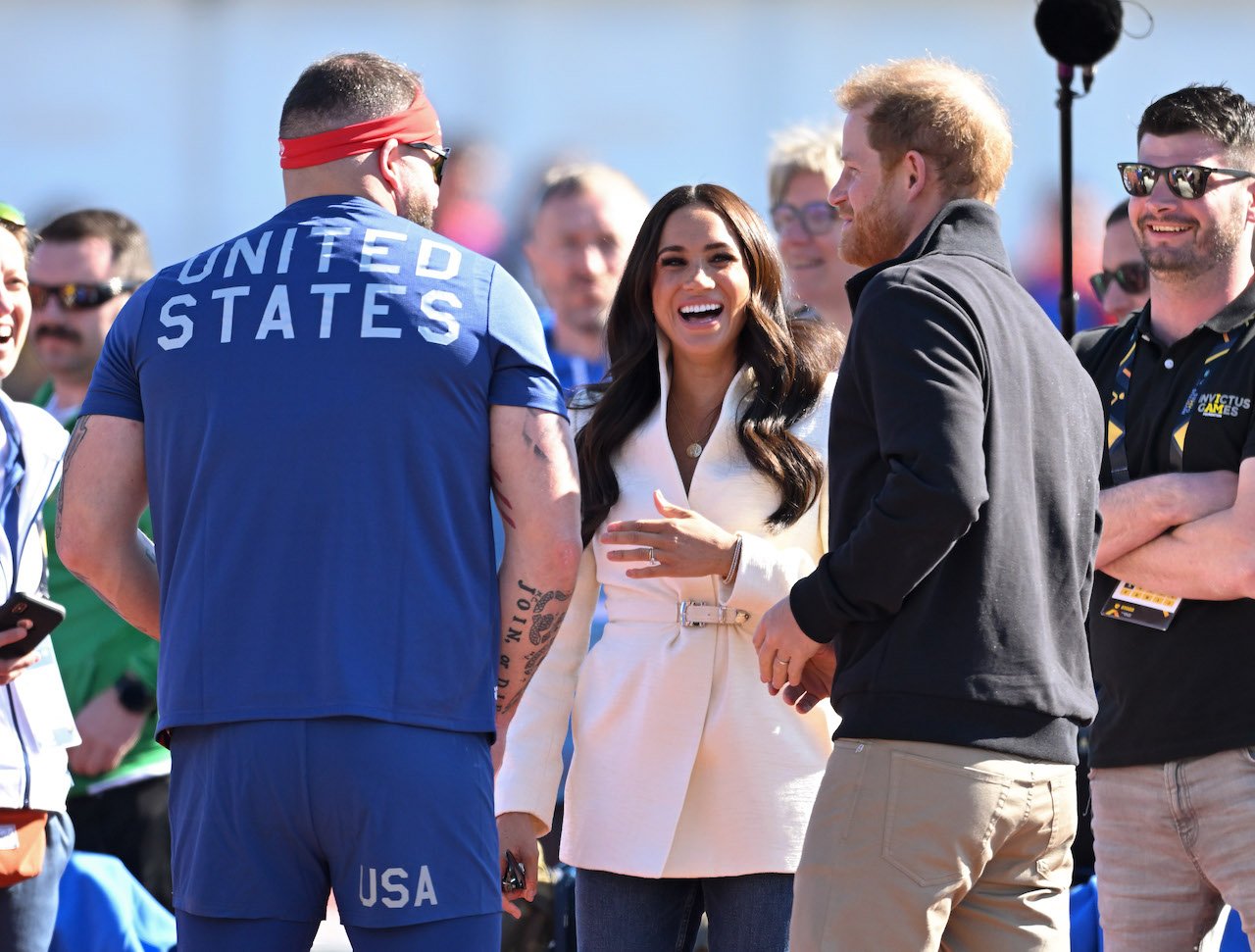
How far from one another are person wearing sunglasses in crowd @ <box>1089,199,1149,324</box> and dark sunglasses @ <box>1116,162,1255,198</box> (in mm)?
1535

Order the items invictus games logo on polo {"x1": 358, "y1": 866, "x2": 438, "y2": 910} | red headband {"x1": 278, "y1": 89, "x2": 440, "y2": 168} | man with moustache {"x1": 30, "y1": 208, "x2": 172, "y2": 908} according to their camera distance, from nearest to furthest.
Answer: invictus games logo on polo {"x1": 358, "y1": 866, "x2": 438, "y2": 910} → red headband {"x1": 278, "y1": 89, "x2": 440, "y2": 168} → man with moustache {"x1": 30, "y1": 208, "x2": 172, "y2": 908}

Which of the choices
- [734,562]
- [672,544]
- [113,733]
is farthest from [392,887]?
[113,733]

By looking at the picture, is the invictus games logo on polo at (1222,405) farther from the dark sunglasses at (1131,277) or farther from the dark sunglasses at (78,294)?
the dark sunglasses at (78,294)

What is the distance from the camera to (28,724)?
3586 millimetres

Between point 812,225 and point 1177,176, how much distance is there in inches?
81.3

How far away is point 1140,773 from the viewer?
354 cm

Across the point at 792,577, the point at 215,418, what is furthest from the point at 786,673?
the point at 215,418

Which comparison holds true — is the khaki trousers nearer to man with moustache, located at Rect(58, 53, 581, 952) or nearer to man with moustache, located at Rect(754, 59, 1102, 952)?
man with moustache, located at Rect(754, 59, 1102, 952)

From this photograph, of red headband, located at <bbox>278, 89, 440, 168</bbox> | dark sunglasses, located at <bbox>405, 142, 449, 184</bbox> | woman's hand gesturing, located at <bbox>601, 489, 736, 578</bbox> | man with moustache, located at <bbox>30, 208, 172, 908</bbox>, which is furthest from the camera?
man with moustache, located at <bbox>30, 208, 172, 908</bbox>

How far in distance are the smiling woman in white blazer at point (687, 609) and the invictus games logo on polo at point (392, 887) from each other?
0.78 metres

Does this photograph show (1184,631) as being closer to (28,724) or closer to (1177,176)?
(1177,176)

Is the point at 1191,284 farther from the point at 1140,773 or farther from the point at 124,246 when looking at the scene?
the point at 124,246

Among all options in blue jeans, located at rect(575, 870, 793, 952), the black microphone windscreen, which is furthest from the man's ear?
the black microphone windscreen

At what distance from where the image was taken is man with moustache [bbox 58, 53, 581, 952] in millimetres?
2619
